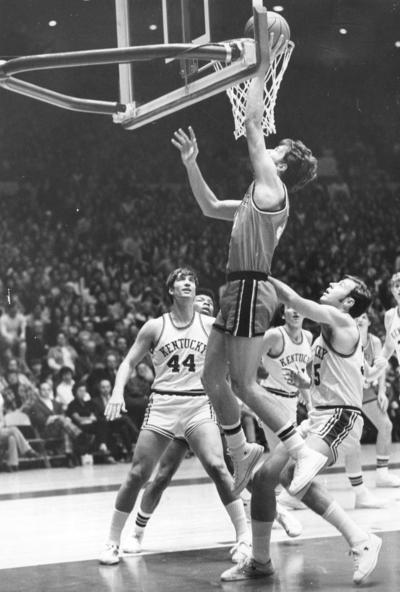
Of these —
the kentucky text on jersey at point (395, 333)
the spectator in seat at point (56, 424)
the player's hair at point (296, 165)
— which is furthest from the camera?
the spectator in seat at point (56, 424)

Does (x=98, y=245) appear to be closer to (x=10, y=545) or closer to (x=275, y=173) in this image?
(x=10, y=545)

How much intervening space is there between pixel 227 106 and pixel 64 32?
13.1 ft

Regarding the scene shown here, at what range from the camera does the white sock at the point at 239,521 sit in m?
5.96

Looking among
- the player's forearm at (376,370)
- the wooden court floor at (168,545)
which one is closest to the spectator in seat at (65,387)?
the wooden court floor at (168,545)

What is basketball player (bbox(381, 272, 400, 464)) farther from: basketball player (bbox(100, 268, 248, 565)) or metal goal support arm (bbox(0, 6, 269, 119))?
metal goal support arm (bbox(0, 6, 269, 119))

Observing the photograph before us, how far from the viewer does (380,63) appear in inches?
659

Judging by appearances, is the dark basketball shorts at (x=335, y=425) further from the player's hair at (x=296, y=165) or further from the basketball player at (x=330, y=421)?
the player's hair at (x=296, y=165)

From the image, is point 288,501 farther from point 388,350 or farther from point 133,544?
point 388,350

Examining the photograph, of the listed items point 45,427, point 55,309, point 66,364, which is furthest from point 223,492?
point 55,309

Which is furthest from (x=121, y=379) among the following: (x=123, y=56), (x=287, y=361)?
(x=287, y=361)

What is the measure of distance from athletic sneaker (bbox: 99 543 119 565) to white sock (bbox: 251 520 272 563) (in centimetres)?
93

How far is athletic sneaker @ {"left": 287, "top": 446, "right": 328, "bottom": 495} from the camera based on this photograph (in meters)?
5.08

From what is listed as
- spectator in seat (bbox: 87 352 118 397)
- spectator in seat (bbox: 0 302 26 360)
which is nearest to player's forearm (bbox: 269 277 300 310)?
spectator in seat (bbox: 87 352 118 397)

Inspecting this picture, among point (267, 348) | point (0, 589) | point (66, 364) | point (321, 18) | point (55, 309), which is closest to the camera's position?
point (0, 589)
